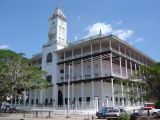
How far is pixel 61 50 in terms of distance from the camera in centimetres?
5200

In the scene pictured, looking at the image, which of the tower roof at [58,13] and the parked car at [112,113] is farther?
the tower roof at [58,13]

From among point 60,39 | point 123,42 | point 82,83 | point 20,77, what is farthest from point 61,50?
point 20,77

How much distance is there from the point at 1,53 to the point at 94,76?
56.7 ft

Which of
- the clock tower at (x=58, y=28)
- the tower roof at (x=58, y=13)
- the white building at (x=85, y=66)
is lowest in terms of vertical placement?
the white building at (x=85, y=66)

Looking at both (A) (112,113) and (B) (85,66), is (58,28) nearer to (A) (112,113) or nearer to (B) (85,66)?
(B) (85,66)

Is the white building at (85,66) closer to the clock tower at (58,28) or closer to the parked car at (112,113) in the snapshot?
the clock tower at (58,28)

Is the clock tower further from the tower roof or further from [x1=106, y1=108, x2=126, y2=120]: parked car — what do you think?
[x1=106, y1=108, x2=126, y2=120]: parked car

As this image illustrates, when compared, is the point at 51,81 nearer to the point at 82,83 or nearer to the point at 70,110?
the point at 82,83

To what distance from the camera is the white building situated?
148 feet

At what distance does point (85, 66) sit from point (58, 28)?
11808 mm

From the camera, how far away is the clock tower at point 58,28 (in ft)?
184

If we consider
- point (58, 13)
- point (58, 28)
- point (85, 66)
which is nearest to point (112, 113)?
point (85, 66)

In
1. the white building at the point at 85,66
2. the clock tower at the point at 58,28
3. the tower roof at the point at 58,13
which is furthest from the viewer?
the tower roof at the point at 58,13

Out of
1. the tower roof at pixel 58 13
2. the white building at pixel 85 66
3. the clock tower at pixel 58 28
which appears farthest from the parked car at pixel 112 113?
the tower roof at pixel 58 13
